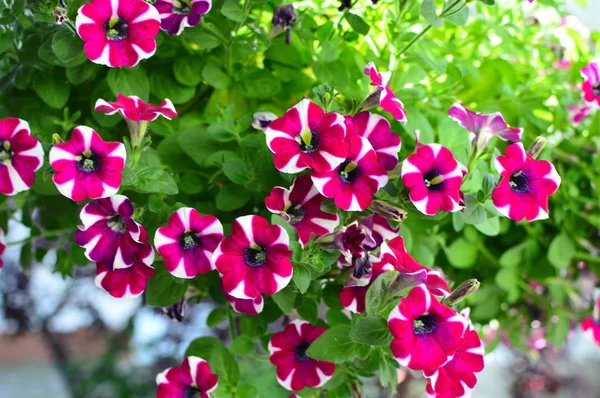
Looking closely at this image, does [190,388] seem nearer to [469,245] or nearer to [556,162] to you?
[469,245]

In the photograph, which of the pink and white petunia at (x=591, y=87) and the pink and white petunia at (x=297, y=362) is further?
the pink and white petunia at (x=591, y=87)

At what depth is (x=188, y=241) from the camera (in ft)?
1.61

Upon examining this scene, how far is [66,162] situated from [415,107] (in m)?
0.33

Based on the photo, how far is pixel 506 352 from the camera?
3.95ft

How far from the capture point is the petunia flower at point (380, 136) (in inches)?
19.5

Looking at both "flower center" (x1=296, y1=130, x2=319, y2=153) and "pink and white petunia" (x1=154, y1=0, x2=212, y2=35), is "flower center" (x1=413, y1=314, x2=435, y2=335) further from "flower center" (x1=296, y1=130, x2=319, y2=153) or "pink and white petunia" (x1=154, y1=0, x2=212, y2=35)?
"pink and white petunia" (x1=154, y1=0, x2=212, y2=35)

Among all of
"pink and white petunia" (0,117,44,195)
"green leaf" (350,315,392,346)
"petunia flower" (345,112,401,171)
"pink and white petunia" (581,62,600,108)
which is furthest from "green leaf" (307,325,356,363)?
"pink and white petunia" (581,62,600,108)

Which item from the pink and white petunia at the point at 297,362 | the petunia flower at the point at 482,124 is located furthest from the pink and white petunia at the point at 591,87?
the pink and white petunia at the point at 297,362

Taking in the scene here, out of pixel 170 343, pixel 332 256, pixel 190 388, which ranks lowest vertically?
pixel 170 343

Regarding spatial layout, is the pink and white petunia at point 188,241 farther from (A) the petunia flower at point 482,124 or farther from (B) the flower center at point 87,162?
(A) the petunia flower at point 482,124

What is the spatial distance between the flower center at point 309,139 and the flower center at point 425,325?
0.14m

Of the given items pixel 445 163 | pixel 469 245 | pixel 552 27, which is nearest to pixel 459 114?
pixel 445 163

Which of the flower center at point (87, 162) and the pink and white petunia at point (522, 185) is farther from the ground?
the pink and white petunia at point (522, 185)

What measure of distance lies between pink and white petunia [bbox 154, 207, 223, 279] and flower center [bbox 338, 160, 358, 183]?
10 cm
